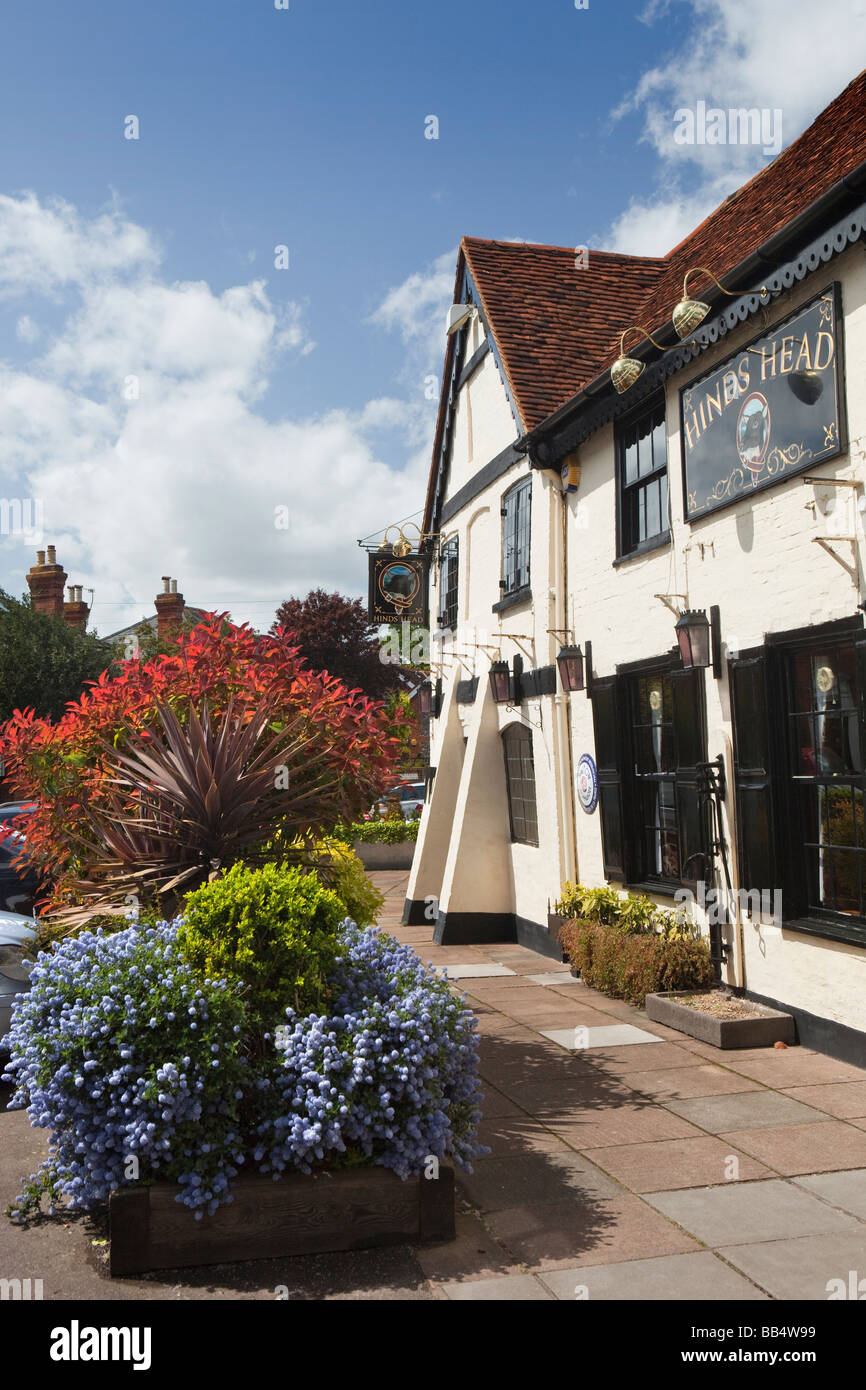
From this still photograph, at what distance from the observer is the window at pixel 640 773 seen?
916 cm

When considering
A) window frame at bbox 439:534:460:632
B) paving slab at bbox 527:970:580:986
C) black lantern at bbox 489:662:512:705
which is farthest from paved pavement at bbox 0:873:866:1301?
window frame at bbox 439:534:460:632

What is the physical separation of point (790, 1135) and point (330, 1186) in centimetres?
259

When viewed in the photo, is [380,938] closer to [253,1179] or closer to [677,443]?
[253,1179]

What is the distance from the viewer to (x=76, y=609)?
35.4m

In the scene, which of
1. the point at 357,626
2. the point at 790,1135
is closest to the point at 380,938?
the point at 790,1135

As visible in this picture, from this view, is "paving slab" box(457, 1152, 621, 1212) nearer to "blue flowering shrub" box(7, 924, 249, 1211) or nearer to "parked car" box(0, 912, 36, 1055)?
"blue flowering shrub" box(7, 924, 249, 1211)

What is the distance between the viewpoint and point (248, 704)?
7023 millimetres

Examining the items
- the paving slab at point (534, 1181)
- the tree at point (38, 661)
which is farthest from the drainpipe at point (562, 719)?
the tree at point (38, 661)

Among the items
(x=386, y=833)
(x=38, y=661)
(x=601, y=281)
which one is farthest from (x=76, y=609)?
(x=601, y=281)

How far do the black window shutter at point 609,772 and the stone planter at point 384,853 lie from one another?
12.3 meters

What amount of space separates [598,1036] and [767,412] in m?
4.63

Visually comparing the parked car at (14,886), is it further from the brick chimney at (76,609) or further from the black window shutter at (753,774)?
the brick chimney at (76,609)

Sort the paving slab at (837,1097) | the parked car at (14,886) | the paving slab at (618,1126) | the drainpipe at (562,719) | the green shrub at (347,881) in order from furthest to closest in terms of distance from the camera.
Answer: the drainpipe at (562,719), the parked car at (14,886), the green shrub at (347,881), the paving slab at (837,1097), the paving slab at (618,1126)

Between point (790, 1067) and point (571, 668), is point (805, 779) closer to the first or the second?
point (790, 1067)
